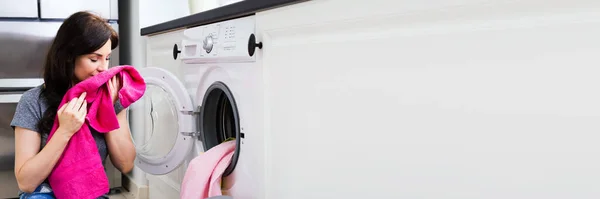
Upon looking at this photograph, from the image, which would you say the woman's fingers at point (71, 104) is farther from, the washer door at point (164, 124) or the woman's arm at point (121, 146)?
the washer door at point (164, 124)

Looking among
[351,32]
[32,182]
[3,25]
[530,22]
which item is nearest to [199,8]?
[3,25]

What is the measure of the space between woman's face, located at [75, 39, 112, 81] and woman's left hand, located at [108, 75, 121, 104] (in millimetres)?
43

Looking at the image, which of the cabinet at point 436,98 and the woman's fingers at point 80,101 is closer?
the cabinet at point 436,98

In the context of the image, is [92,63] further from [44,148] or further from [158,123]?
[158,123]

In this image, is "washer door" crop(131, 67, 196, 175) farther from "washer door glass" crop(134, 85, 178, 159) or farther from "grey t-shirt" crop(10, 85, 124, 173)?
"grey t-shirt" crop(10, 85, 124, 173)

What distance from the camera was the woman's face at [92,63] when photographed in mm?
1581

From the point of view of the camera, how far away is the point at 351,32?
45.9 inches

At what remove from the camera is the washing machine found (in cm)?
155

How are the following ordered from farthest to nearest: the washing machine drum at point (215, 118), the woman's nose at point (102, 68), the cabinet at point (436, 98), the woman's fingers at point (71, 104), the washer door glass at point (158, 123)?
the washer door glass at point (158, 123) → the washing machine drum at point (215, 118) → the woman's nose at point (102, 68) → the woman's fingers at point (71, 104) → the cabinet at point (436, 98)

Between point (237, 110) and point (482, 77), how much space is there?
88cm

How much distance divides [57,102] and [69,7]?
1.14m

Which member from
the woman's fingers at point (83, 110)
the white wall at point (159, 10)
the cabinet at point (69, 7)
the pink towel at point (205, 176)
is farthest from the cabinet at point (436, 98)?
the cabinet at point (69, 7)

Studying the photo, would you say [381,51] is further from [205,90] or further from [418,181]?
[205,90]

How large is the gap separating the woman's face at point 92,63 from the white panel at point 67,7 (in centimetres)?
101
